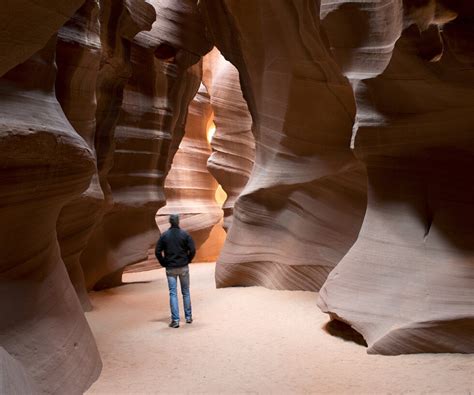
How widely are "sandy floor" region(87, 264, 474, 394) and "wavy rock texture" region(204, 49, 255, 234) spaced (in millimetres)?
6443

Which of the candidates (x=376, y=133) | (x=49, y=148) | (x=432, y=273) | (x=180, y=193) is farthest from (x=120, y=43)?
(x=180, y=193)

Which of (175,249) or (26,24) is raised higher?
(26,24)

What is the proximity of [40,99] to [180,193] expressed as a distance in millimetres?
12273

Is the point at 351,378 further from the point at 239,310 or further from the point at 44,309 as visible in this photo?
the point at 239,310

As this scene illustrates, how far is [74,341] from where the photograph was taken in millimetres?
4320

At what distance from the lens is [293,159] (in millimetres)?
8438

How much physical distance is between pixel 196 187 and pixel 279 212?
839 cm

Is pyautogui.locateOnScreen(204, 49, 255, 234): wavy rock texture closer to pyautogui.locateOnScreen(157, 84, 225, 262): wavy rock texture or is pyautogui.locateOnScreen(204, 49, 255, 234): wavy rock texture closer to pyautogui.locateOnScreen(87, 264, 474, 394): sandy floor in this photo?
pyautogui.locateOnScreen(157, 84, 225, 262): wavy rock texture

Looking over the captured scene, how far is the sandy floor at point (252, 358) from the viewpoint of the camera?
417cm

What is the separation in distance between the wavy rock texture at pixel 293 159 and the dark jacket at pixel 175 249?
1.93m

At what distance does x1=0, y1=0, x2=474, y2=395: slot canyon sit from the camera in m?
3.90

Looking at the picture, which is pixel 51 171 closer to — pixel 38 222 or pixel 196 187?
pixel 38 222

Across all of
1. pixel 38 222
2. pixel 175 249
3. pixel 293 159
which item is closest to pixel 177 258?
pixel 175 249

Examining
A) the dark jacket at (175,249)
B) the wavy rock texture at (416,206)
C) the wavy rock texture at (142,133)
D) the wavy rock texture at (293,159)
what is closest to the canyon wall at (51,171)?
the wavy rock texture at (142,133)
